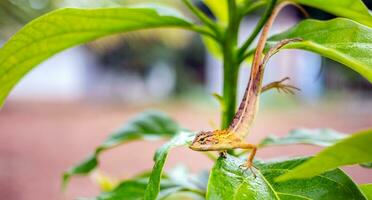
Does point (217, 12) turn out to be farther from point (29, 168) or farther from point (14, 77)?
point (29, 168)

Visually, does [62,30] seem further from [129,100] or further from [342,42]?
[129,100]

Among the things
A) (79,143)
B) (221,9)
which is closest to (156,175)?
(221,9)

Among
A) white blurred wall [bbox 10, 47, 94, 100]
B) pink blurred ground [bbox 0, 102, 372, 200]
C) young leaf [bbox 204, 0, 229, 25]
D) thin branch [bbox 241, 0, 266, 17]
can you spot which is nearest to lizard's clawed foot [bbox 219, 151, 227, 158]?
thin branch [bbox 241, 0, 266, 17]

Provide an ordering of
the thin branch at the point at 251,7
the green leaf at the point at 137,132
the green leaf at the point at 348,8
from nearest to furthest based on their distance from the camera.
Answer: the green leaf at the point at 348,8
the thin branch at the point at 251,7
the green leaf at the point at 137,132

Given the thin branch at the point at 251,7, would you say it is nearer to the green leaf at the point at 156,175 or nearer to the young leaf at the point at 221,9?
the young leaf at the point at 221,9

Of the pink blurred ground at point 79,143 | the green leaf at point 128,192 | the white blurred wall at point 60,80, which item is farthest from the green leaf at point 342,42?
the white blurred wall at point 60,80

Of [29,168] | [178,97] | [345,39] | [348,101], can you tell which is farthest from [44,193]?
[178,97]

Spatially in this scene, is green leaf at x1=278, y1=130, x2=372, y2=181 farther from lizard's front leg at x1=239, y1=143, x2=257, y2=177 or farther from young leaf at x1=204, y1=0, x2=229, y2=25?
young leaf at x1=204, y1=0, x2=229, y2=25
